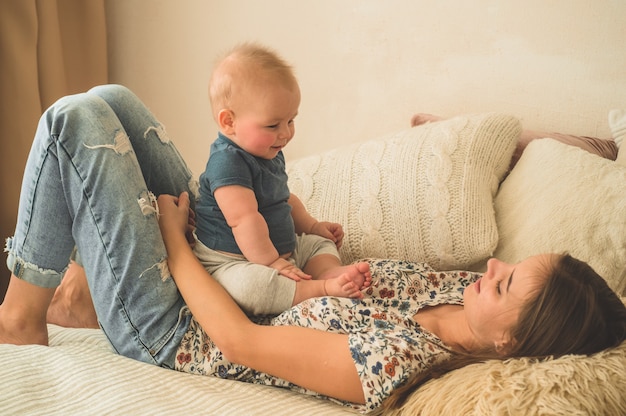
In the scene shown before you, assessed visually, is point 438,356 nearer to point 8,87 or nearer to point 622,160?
point 622,160

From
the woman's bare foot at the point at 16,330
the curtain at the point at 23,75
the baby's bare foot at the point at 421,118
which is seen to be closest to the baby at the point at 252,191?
the woman's bare foot at the point at 16,330

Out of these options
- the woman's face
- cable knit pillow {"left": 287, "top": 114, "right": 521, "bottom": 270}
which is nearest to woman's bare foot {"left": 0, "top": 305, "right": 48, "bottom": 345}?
cable knit pillow {"left": 287, "top": 114, "right": 521, "bottom": 270}

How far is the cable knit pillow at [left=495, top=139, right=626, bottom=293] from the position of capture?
137 centimetres

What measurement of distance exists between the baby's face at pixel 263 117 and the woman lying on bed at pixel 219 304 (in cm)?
Result: 25

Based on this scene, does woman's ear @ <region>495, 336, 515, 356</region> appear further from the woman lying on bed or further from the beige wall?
the beige wall

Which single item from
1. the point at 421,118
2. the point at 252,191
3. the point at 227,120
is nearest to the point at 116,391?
the point at 252,191

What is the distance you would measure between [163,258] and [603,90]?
1341mm

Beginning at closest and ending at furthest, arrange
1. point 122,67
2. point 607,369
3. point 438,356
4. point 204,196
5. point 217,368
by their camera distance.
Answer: point 607,369, point 438,356, point 217,368, point 204,196, point 122,67

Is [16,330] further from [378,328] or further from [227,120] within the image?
[378,328]

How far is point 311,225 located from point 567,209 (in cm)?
63

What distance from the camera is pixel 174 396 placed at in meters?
1.15

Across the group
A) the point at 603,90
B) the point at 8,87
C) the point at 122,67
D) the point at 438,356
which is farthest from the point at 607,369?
the point at 122,67

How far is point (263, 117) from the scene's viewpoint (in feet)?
4.25

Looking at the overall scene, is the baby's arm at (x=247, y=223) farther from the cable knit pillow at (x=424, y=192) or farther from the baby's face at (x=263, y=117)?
the cable knit pillow at (x=424, y=192)
